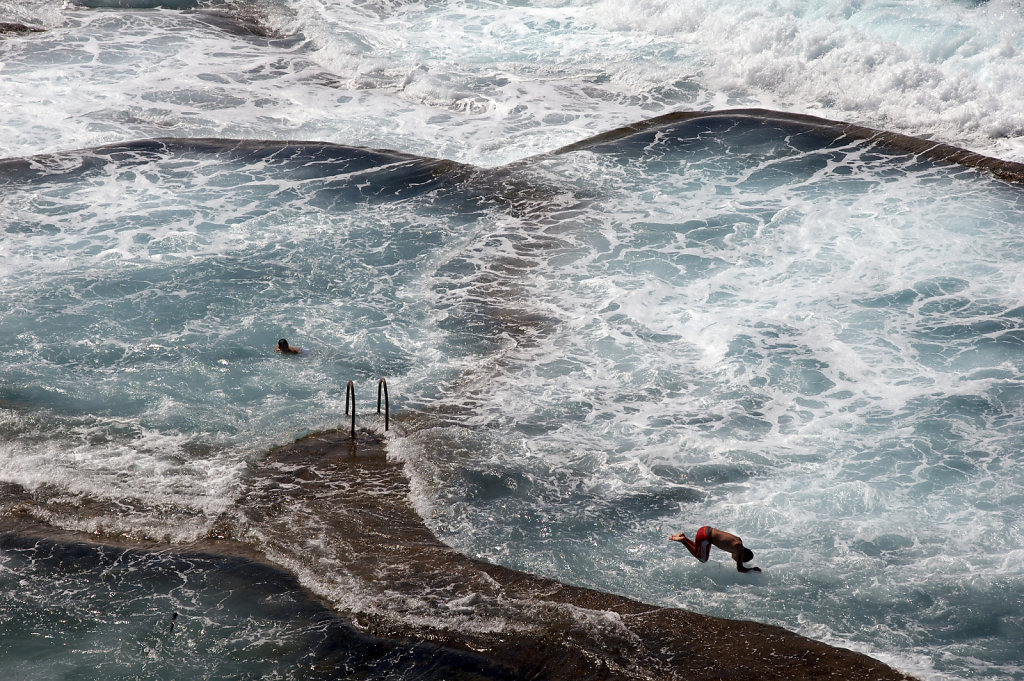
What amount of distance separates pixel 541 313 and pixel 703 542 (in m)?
5.19

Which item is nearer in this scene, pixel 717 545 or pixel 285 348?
pixel 717 545

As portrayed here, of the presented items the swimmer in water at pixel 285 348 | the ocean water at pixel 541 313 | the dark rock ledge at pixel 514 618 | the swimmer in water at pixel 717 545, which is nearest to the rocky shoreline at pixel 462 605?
the dark rock ledge at pixel 514 618

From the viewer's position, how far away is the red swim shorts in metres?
7.91

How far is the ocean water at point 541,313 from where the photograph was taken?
8188mm

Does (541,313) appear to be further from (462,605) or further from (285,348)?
(462,605)

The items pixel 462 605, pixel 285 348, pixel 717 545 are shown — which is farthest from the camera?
pixel 285 348

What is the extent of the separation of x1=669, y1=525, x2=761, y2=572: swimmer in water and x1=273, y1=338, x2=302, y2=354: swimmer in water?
5840mm

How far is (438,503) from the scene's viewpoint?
29.9 ft

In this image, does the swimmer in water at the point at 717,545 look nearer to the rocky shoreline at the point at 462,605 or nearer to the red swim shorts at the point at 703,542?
the red swim shorts at the point at 703,542

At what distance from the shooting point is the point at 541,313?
1257 cm

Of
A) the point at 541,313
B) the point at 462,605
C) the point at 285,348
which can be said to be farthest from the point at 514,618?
A: the point at 541,313

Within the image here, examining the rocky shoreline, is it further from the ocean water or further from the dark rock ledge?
the ocean water

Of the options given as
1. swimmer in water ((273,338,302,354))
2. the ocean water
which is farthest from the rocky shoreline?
swimmer in water ((273,338,302,354))

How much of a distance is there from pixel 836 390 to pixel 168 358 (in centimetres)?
822
